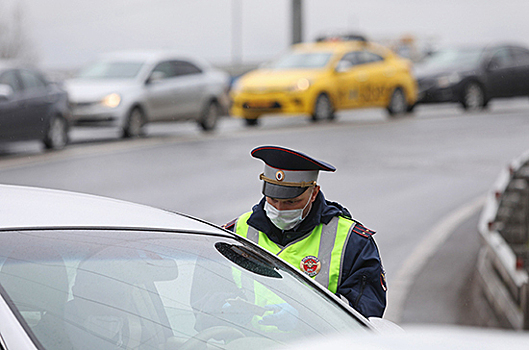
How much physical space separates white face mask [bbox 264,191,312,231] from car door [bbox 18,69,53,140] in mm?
10076

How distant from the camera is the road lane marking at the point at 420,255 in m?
7.00

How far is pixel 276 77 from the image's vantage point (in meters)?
17.8

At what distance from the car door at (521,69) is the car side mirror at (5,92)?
524 inches

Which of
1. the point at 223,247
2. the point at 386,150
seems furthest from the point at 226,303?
the point at 386,150

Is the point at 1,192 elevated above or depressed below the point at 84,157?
above

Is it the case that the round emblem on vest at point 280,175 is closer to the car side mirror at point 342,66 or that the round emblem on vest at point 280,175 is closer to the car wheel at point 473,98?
the car side mirror at point 342,66

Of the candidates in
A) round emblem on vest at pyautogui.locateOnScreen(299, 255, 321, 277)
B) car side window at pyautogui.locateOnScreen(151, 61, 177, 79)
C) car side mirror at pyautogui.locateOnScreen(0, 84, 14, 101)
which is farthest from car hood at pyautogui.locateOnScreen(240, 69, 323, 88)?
round emblem on vest at pyautogui.locateOnScreen(299, 255, 321, 277)

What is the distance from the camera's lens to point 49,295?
7.36ft

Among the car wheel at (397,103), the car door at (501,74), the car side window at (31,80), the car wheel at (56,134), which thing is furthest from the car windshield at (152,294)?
the car door at (501,74)

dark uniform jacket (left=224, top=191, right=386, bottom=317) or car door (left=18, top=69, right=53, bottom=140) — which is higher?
dark uniform jacket (left=224, top=191, right=386, bottom=317)

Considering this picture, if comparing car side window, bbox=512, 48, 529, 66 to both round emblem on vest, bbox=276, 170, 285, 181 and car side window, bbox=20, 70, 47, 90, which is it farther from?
round emblem on vest, bbox=276, 170, 285, 181

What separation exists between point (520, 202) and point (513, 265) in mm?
1681

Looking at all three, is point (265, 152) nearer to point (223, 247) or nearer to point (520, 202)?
point (223, 247)

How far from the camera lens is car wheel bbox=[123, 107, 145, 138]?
15.1m
